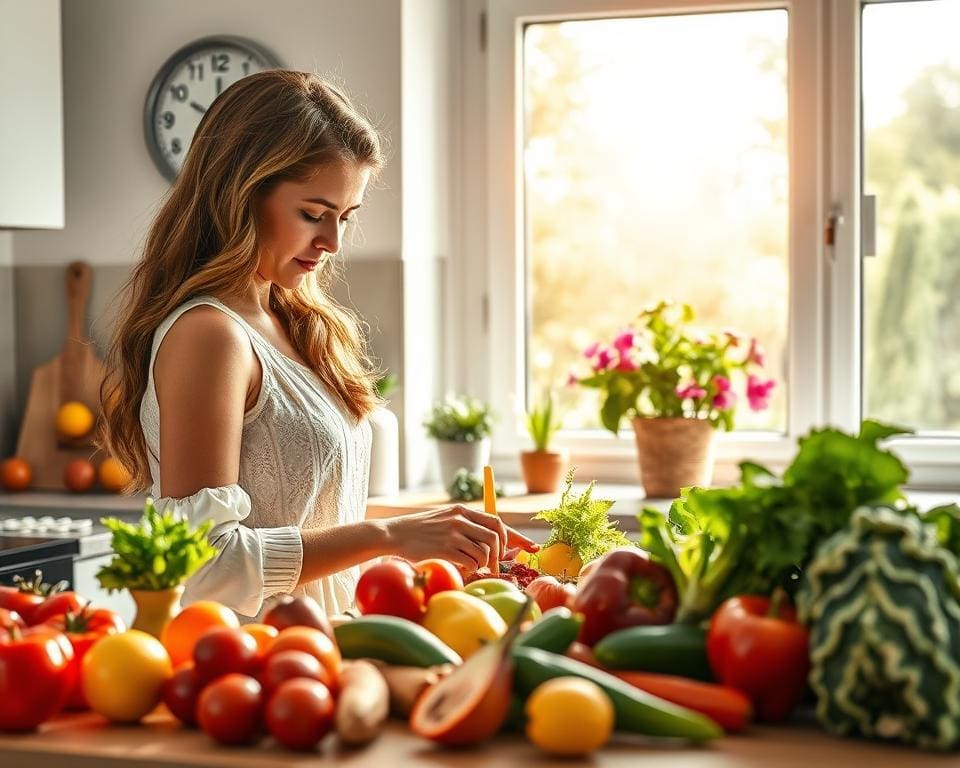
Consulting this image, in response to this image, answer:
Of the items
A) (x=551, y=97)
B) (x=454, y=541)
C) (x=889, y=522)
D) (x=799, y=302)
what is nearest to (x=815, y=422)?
(x=799, y=302)

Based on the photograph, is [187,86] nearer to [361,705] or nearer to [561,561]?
[561,561]

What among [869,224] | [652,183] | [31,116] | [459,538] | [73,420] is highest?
[31,116]

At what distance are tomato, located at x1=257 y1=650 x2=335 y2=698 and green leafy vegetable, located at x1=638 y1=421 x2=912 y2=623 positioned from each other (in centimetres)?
33

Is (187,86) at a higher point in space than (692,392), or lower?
higher

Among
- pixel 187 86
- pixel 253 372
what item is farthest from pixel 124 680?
pixel 187 86

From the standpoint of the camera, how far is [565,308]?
362cm

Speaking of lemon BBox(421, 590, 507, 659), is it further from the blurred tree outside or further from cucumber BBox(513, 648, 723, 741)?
the blurred tree outside

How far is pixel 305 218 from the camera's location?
6.29 feet

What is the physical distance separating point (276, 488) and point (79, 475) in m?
1.78

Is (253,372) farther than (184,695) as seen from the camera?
Yes

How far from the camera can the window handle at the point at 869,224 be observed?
11.0ft

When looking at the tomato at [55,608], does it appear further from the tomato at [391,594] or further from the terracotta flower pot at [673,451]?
the terracotta flower pot at [673,451]

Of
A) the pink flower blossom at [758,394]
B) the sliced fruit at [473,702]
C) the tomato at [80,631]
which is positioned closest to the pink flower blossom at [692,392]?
the pink flower blossom at [758,394]

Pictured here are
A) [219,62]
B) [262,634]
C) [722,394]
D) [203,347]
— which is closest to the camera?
[262,634]
